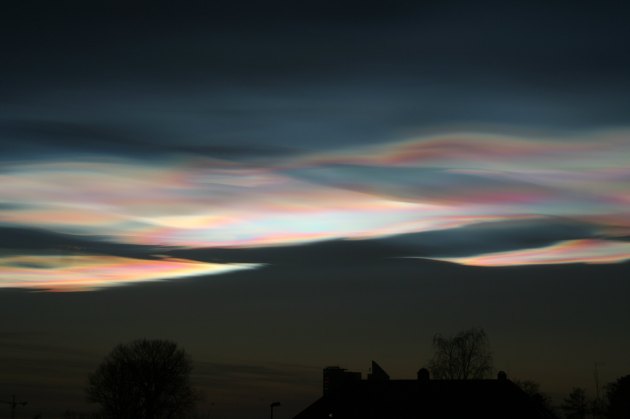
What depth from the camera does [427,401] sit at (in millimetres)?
101000

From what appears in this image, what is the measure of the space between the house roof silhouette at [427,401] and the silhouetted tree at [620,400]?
182 ft

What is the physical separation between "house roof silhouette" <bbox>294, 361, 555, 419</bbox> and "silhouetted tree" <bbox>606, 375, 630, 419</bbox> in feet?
182

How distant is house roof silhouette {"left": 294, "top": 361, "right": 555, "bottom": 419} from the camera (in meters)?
98.2

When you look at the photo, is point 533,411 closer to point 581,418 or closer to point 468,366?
point 468,366

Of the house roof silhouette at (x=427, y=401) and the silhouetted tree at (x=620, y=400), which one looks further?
the silhouetted tree at (x=620, y=400)

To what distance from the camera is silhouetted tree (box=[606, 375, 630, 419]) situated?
493 feet

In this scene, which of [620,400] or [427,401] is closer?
[427,401]

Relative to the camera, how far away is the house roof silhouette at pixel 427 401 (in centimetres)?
9825

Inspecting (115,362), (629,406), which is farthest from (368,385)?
(629,406)

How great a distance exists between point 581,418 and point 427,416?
81.8 meters

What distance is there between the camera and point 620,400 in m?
154

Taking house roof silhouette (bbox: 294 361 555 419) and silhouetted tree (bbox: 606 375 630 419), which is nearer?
house roof silhouette (bbox: 294 361 555 419)

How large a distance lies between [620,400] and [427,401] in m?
68.1

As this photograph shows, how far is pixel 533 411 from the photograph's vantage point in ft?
320
